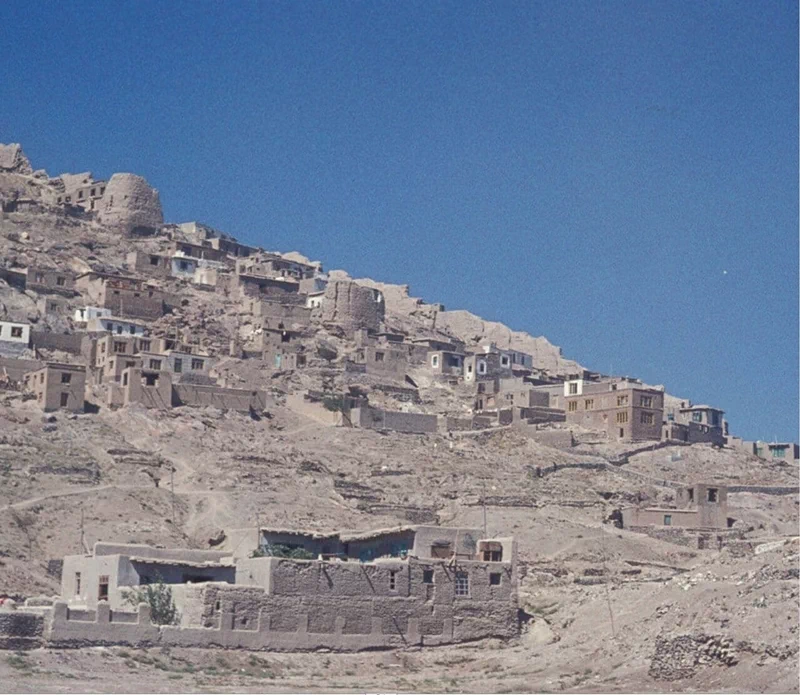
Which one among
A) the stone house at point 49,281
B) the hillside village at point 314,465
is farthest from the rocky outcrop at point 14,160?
the stone house at point 49,281

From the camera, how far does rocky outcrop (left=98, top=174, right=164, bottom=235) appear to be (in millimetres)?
85812

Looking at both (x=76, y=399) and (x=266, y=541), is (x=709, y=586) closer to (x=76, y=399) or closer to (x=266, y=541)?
(x=266, y=541)

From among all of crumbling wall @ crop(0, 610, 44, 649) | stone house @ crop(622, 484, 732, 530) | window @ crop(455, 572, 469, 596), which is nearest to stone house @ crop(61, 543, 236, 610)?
crumbling wall @ crop(0, 610, 44, 649)

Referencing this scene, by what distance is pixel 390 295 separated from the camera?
94312 millimetres

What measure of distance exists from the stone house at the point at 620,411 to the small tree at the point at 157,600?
106ft

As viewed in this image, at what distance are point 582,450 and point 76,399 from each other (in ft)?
60.3

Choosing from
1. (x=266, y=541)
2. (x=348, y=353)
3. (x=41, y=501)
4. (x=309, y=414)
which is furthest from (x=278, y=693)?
(x=348, y=353)

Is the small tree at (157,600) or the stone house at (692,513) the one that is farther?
the stone house at (692,513)

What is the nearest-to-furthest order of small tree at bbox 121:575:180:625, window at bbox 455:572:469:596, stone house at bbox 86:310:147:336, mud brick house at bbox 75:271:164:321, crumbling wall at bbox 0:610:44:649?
crumbling wall at bbox 0:610:44:649 < small tree at bbox 121:575:180:625 < window at bbox 455:572:469:596 < stone house at bbox 86:310:147:336 < mud brick house at bbox 75:271:164:321

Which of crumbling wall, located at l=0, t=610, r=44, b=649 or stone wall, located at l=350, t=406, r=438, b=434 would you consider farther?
stone wall, located at l=350, t=406, r=438, b=434

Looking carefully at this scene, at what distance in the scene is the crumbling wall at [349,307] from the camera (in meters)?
76.9

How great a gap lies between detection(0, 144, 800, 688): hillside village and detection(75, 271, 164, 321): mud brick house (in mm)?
135

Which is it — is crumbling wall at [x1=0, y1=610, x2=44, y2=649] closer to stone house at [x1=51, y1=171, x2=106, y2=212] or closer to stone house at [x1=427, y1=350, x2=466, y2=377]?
stone house at [x1=427, y1=350, x2=466, y2=377]

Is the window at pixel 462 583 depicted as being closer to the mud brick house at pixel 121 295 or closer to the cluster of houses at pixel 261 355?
the cluster of houses at pixel 261 355
